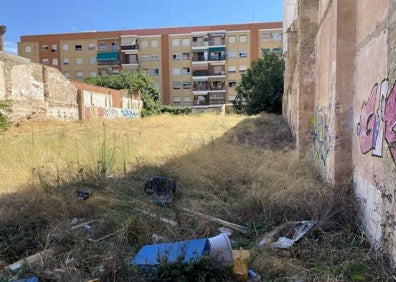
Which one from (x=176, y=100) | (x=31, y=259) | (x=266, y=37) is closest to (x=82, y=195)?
(x=31, y=259)

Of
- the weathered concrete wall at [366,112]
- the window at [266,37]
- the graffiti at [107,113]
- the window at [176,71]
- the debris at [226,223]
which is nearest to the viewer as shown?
the weathered concrete wall at [366,112]

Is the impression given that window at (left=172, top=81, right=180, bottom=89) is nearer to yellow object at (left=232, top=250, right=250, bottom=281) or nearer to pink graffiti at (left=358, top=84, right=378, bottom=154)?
pink graffiti at (left=358, top=84, right=378, bottom=154)

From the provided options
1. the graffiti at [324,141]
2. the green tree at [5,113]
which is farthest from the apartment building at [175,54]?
the graffiti at [324,141]

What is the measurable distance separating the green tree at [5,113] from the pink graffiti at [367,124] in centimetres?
1631

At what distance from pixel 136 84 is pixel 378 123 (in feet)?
123

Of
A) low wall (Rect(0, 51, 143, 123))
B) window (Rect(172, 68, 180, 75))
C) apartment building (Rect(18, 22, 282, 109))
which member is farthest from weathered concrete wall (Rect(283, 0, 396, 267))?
window (Rect(172, 68, 180, 75))

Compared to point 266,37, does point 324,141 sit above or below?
below

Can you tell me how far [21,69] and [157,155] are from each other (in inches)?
551

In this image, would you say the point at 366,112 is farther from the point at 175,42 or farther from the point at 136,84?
the point at 175,42

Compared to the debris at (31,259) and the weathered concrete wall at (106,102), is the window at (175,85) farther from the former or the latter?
the debris at (31,259)

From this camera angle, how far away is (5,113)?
59.0 feet

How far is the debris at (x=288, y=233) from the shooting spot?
4167mm

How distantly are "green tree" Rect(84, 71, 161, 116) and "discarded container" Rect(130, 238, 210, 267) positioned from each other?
→ 34841 mm

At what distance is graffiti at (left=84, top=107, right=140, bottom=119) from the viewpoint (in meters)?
26.3
